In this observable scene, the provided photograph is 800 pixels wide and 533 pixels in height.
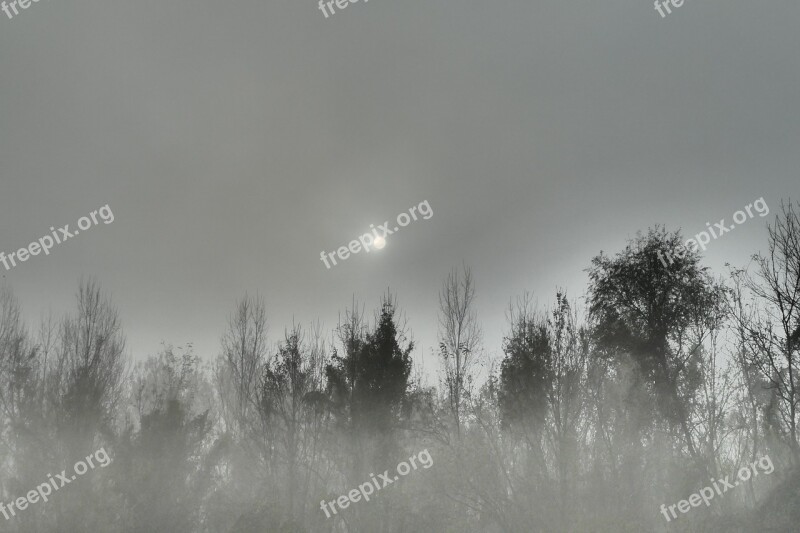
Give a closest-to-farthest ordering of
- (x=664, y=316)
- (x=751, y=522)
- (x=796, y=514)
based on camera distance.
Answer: (x=796, y=514)
(x=751, y=522)
(x=664, y=316)

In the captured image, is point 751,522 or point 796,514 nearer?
point 796,514

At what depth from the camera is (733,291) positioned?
84.2 feet

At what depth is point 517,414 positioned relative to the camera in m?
21.1

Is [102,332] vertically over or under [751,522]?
over

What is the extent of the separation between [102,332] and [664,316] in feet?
102

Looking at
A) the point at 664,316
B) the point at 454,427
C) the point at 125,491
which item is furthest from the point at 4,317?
the point at 664,316

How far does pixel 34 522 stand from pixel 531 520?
2383cm

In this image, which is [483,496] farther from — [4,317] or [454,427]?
[4,317]

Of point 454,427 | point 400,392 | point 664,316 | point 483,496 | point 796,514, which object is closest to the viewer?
point 796,514

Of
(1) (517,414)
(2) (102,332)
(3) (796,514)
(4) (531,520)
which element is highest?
(2) (102,332)

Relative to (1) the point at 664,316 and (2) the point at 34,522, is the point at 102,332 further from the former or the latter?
(1) the point at 664,316

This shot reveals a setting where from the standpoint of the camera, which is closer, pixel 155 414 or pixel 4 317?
pixel 155 414

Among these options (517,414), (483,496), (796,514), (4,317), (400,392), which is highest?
(4,317)

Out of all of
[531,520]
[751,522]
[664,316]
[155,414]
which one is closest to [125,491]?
[155,414]
